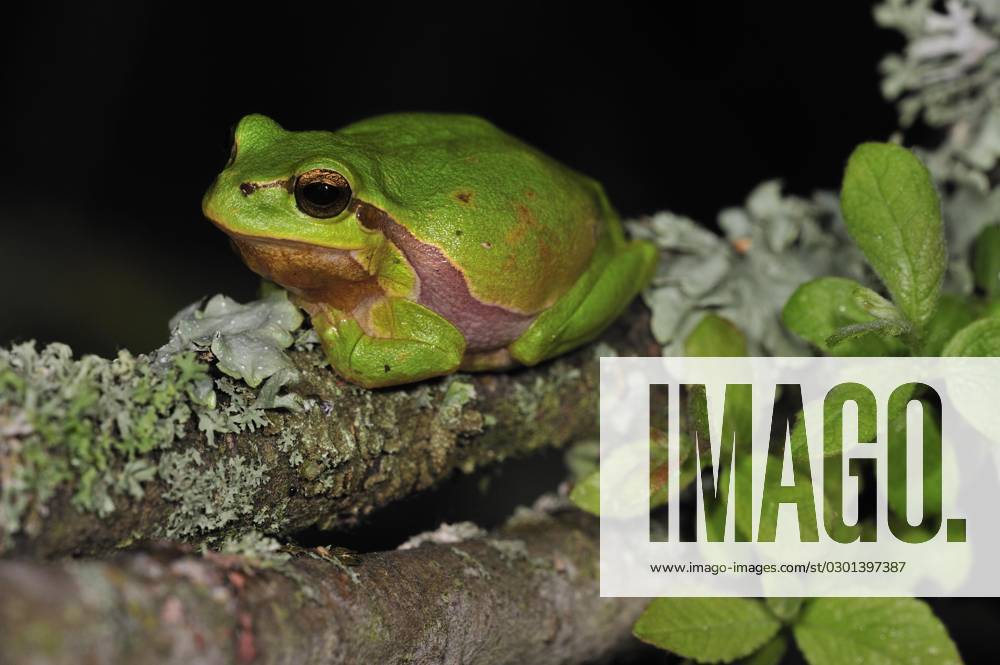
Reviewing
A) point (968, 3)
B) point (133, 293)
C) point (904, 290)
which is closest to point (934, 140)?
point (968, 3)

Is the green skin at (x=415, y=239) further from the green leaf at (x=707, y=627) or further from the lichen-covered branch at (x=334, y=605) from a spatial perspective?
the green leaf at (x=707, y=627)

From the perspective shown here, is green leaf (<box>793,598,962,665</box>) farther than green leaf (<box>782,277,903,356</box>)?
No

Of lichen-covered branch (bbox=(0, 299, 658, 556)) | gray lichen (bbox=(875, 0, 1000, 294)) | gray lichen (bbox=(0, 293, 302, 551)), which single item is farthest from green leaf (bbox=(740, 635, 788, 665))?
gray lichen (bbox=(875, 0, 1000, 294))

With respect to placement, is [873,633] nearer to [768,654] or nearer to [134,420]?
[768,654]

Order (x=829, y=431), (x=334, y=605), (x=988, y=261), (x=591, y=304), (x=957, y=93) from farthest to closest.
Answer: (x=957, y=93)
(x=591, y=304)
(x=988, y=261)
(x=829, y=431)
(x=334, y=605)

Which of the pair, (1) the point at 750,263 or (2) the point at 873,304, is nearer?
(2) the point at 873,304

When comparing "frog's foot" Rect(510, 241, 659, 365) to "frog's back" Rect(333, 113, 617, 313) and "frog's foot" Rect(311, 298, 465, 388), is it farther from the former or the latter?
"frog's foot" Rect(311, 298, 465, 388)

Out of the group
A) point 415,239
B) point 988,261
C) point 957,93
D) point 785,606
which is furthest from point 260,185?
point 957,93

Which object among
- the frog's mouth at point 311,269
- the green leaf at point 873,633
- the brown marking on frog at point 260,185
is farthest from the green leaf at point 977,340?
the brown marking on frog at point 260,185
